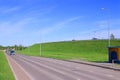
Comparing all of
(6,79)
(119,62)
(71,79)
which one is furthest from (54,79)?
(119,62)

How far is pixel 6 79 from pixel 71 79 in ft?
15.5

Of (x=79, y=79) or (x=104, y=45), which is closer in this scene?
(x=79, y=79)

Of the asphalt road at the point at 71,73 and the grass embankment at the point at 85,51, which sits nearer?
the asphalt road at the point at 71,73

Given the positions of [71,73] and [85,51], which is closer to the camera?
[71,73]

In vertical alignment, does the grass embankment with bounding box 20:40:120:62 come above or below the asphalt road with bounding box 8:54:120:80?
above

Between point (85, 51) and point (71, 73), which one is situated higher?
point (85, 51)

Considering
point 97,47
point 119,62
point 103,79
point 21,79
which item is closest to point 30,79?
point 21,79

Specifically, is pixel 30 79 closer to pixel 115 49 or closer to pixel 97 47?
pixel 115 49

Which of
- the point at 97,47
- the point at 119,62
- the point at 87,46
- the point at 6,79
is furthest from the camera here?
the point at 87,46

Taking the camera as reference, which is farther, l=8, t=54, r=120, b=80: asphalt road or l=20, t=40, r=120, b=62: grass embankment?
l=20, t=40, r=120, b=62: grass embankment

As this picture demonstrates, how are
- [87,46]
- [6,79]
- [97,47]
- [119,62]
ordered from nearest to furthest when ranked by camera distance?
[6,79]
[119,62]
[97,47]
[87,46]

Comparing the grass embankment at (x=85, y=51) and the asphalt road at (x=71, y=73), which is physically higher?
the grass embankment at (x=85, y=51)

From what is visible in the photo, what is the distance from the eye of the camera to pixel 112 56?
5247 centimetres

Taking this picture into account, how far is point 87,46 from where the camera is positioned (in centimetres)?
13212
